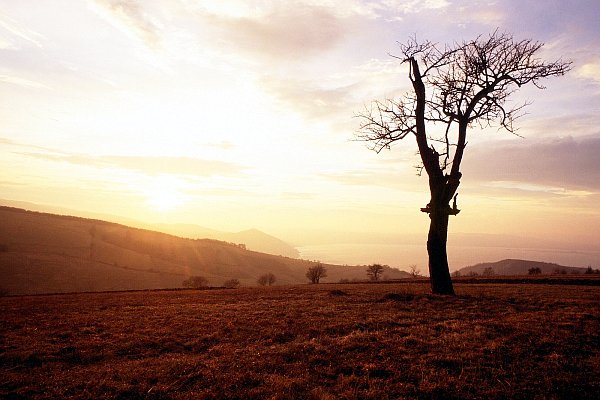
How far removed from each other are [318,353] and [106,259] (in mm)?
129954

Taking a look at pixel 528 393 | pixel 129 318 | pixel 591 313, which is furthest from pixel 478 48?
pixel 129 318

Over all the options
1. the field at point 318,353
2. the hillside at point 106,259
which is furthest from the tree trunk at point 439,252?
the hillside at point 106,259

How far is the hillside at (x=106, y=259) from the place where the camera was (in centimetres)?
8756

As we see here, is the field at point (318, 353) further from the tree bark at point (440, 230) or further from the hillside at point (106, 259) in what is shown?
the hillside at point (106, 259)

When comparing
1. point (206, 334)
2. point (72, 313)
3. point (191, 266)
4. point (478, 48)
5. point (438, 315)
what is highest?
point (478, 48)

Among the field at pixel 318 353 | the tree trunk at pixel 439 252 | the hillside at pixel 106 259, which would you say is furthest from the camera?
the hillside at pixel 106 259

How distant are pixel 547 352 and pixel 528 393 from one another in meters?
2.68

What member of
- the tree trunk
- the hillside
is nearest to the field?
the tree trunk

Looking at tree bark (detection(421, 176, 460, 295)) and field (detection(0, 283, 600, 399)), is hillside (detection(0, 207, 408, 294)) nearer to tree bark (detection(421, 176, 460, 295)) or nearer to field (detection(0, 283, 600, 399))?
field (detection(0, 283, 600, 399))

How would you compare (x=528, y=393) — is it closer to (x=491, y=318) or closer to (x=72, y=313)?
(x=491, y=318)

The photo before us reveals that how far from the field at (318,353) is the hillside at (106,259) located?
243ft

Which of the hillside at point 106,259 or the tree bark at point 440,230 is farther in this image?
the hillside at point 106,259

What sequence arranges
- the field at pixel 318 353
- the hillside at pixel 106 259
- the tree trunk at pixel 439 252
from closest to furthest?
the field at pixel 318 353, the tree trunk at pixel 439 252, the hillside at pixel 106 259

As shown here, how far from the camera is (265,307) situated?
1631 centimetres
